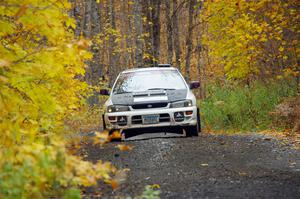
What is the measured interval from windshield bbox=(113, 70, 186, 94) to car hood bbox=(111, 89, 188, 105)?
36cm

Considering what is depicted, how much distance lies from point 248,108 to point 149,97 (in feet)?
17.4

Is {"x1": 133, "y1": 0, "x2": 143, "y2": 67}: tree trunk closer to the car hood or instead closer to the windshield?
the windshield

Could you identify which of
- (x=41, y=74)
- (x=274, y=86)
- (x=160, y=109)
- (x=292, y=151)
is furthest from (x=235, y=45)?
(x=41, y=74)

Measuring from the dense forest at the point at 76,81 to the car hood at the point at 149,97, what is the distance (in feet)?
2.71

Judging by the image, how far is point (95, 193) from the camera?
→ 728cm

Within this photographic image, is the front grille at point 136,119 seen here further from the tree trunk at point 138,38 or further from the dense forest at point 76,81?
the tree trunk at point 138,38

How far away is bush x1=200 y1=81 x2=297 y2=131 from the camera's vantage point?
16.5 m

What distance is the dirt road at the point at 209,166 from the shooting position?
718cm

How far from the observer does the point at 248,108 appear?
16953 mm

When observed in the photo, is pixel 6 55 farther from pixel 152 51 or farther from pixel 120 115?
pixel 152 51

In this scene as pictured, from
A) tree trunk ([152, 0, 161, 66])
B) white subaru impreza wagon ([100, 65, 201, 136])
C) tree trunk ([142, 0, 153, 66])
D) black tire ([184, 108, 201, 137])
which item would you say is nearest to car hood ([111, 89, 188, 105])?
white subaru impreza wagon ([100, 65, 201, 136])

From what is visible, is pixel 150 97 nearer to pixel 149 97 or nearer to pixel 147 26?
pixel 149 97

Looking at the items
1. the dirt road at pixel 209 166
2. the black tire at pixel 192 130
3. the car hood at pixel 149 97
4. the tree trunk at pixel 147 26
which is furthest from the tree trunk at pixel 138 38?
the dirt road at pixel 209 166

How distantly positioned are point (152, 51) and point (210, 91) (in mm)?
5823
